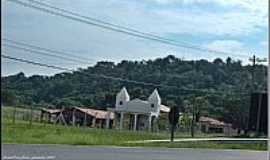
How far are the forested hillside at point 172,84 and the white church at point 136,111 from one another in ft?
3.41

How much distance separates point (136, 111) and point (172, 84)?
18.1 ft

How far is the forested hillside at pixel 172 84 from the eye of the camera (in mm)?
50500

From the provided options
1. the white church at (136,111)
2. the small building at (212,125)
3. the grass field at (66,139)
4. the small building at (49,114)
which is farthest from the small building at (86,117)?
the grass field at (66,139)

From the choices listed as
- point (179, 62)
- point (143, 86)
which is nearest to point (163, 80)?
point (143, 86)

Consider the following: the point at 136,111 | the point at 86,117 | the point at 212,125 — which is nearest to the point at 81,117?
the point at 86,117

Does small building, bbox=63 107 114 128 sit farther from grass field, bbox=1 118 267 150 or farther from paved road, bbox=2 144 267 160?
paved road, bbox=2 144 267 160

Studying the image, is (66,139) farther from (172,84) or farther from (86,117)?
(86,117)

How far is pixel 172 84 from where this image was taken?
188ft

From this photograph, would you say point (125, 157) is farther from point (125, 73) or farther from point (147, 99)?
point (147, 99)

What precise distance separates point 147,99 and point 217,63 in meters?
8.68

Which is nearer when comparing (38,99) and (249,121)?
(249,121)

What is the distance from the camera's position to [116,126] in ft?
200

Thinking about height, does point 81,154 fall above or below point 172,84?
below

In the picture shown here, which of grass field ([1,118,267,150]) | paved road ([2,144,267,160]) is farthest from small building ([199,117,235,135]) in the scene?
paved road ([2,144,267,160])
